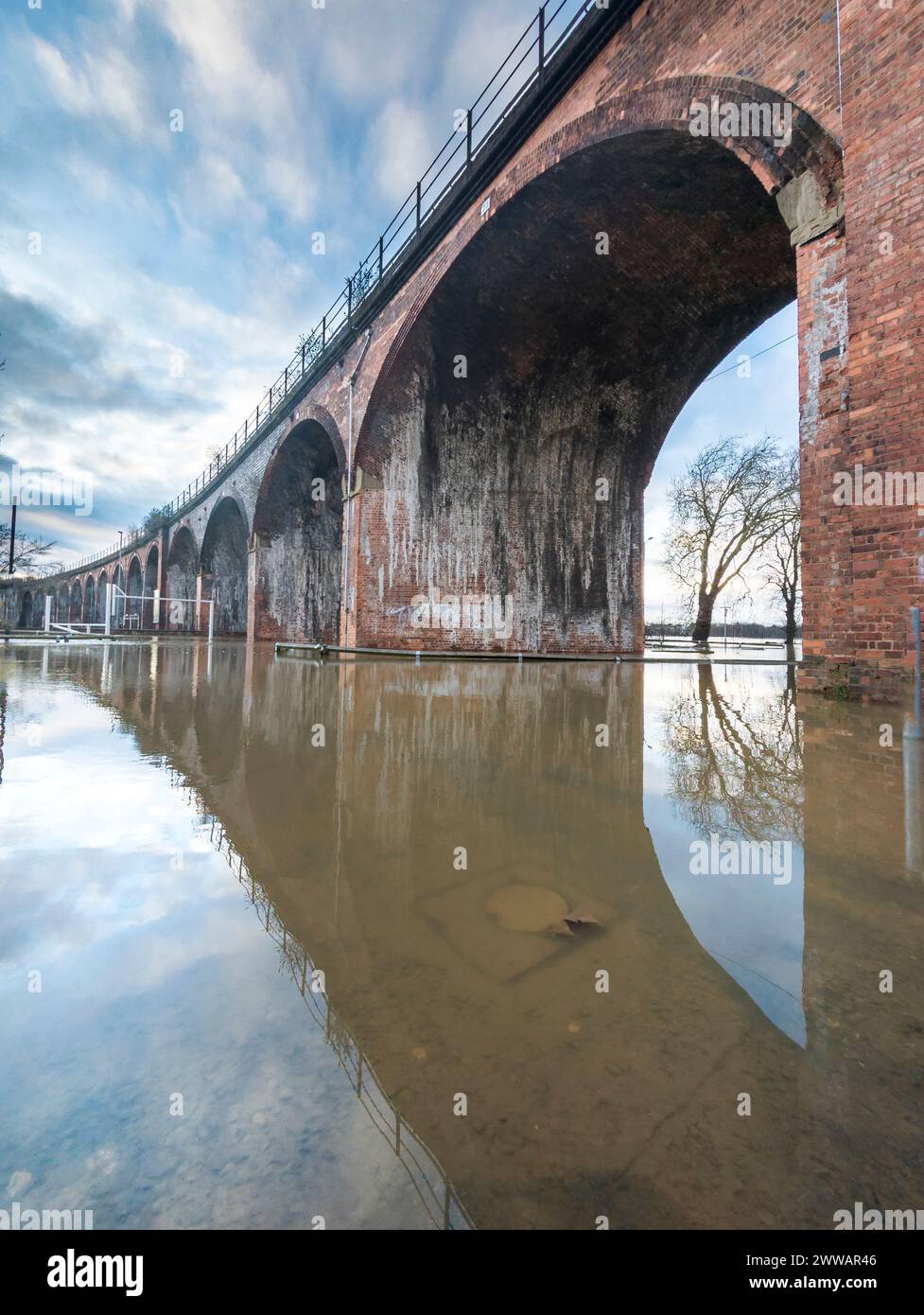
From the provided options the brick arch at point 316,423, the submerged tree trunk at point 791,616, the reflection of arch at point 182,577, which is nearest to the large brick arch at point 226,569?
the reflection of arch at point 182,577

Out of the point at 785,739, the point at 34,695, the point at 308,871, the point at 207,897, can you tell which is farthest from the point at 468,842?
the point at 34,695

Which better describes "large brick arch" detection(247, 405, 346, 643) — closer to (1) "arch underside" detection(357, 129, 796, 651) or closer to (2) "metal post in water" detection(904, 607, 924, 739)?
(1) "arch underside" detection(357, 129, 796, 651)

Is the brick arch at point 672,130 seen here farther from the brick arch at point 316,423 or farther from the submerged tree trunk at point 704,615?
the submerged tree trunk at point 704,615

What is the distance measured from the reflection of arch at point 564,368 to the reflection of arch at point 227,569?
55.6 feet

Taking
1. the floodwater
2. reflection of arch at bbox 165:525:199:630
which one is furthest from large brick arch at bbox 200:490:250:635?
the floodwater

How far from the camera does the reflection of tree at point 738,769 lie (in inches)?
85.0

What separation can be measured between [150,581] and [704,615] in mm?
38022

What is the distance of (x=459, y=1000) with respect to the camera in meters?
1.09

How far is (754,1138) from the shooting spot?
0.79 m

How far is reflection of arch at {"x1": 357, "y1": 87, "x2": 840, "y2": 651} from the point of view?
29.3 ft

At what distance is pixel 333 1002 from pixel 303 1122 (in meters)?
0.28

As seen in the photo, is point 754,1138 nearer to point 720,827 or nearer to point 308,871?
point 308,871

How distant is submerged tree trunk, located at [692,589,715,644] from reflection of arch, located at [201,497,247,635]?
812 inches

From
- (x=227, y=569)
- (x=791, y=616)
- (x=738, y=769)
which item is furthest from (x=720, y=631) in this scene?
(x=738, y=769)
